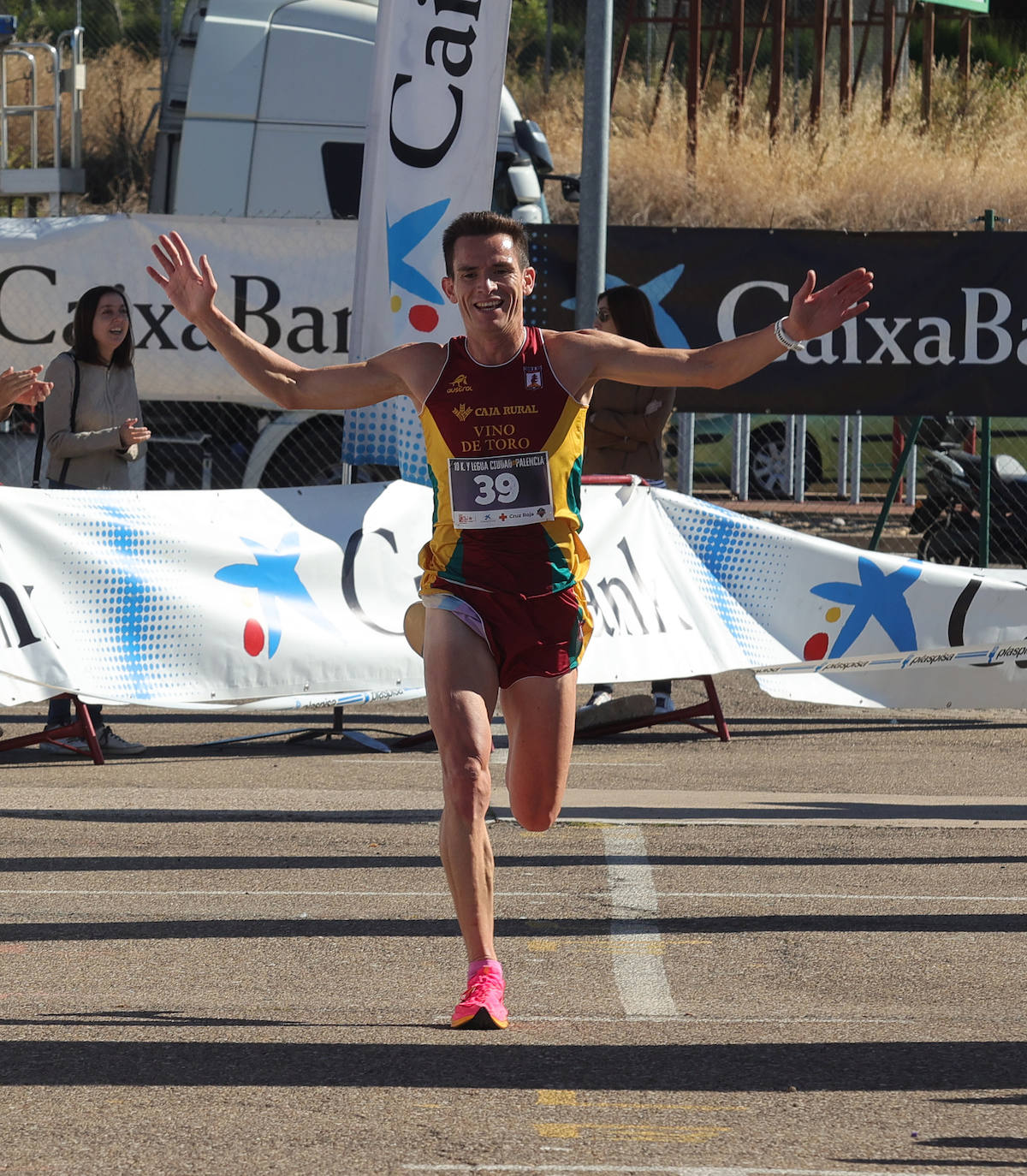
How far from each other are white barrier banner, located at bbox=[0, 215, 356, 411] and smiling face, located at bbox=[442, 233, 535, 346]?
717 cm

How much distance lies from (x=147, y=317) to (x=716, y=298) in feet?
12.3

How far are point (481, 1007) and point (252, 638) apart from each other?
4487 millimetres

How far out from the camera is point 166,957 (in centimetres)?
530

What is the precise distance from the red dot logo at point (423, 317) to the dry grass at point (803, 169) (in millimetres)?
16362

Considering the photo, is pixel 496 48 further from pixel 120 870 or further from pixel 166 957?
pixel 166 957

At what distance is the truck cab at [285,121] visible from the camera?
1413 cm

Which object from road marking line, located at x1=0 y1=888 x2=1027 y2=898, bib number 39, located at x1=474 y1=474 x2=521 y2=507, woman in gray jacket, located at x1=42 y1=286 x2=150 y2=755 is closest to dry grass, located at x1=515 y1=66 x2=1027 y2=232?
woman in gray jacket, located at x1=42 y1=286 x2=150 y2=755

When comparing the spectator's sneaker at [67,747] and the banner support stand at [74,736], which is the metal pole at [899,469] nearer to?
the spectator's sneaker at [67,747]

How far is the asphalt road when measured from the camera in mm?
3768

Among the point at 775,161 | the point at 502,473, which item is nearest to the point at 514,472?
the point at 502,473

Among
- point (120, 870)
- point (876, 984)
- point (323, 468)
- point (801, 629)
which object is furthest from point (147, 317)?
point (876, 984)

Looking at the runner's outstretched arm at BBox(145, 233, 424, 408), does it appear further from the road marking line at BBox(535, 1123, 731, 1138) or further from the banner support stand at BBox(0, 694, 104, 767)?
the banner support stand at BBox(0, 694, 104, 767)

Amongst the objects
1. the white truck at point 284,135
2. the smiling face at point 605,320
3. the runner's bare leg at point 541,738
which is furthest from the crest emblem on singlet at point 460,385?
the white truck at point 284,135

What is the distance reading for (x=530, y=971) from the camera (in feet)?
17.0
